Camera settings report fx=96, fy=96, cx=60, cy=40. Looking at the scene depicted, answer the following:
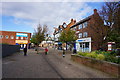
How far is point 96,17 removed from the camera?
47.0ft

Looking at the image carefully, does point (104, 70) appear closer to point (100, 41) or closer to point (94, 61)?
point (94, 61)

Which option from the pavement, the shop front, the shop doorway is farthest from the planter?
the shop doorway

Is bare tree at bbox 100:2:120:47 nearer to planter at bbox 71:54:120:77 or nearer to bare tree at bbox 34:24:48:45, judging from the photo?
planter at bbox 71:54:120:77

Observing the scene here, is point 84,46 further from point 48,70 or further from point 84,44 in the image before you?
point 48,70

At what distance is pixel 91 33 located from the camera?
18.6 meters

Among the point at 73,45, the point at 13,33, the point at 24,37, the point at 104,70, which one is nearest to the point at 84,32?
the point at 73,45

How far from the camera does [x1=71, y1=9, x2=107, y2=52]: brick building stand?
14.1 m

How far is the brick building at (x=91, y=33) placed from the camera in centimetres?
1405

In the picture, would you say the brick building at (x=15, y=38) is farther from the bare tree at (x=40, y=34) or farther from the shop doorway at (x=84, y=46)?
the shop doorway at (x=84, y=46)

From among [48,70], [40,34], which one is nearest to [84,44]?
[40,34]

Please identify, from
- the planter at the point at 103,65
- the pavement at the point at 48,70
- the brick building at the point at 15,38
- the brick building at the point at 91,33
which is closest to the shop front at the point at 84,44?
the brick building at the point at 91,33

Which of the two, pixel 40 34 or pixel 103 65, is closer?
pixel 103 65

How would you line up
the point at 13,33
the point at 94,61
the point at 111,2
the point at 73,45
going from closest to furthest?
the point at 94,61, the point at 111,2, the point at 73,45, the point at 13,33

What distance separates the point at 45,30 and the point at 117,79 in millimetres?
22971
